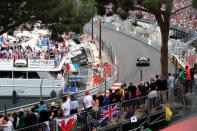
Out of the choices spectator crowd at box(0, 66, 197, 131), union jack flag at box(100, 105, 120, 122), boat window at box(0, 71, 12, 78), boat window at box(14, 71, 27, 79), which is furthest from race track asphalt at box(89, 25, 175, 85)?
union jack flag at box(100, 105, 120, 122)

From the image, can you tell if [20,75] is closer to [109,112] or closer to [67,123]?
[109,112]

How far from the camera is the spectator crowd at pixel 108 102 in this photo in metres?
9.13

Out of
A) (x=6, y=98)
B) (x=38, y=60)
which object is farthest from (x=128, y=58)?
(x=6, y=98)

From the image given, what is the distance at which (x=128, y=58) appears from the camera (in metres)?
34.4

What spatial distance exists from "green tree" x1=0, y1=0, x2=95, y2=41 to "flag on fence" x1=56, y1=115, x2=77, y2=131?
15.8 ft

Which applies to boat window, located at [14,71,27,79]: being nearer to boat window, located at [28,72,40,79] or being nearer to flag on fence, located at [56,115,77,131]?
boat window, located at [28,72,40,79]

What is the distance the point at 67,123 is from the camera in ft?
32.1

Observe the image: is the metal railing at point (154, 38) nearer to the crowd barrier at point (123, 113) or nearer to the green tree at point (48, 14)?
the crowd barrier at point (123, 113)

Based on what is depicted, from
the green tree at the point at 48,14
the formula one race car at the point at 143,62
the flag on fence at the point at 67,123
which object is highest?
the green tree at the point at 48,14

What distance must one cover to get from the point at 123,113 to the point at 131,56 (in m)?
24.2

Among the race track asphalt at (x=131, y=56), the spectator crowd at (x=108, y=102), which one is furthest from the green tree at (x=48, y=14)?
the race track asphalt at (x=131, y=56)

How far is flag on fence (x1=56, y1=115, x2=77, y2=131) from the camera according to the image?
31.4 ft

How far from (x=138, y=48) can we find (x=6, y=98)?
826 inches

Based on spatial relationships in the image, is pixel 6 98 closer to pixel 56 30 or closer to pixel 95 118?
pixel 56 30
